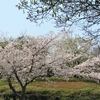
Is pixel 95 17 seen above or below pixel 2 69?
above

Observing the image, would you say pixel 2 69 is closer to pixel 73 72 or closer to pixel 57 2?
pixel 73 72

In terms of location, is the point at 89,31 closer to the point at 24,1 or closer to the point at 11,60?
the point at 24,1

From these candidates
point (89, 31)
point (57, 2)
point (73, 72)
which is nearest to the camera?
point (57, 2)

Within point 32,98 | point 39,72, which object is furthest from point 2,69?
point 32,98

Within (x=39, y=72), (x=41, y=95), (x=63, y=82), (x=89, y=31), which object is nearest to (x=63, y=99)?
(x=41, y=95)

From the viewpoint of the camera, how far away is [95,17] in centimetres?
393

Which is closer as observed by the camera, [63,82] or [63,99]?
[63,99]

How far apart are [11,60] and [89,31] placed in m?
7.30

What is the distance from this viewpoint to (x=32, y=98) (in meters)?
14.0

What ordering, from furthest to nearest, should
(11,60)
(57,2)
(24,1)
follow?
1. (11,60)
2. (24,1)
3. (57,2)

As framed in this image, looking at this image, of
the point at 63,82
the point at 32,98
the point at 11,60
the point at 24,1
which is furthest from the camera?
the point at 63,82

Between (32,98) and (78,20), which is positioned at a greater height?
(78,20)

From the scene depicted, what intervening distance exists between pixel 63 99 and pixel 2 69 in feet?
12.5

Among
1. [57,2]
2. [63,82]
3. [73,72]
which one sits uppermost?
[57,2]
